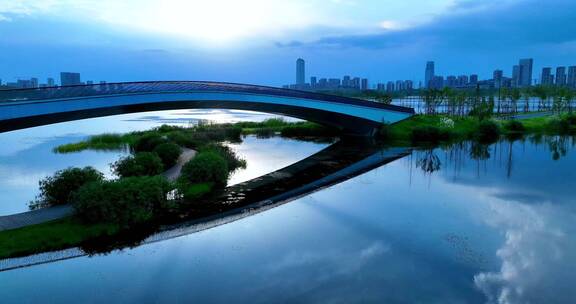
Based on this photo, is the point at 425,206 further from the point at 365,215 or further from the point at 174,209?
the point at 174,209

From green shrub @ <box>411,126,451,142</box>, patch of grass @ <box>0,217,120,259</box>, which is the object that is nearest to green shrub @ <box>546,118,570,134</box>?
→ green shrub @ <box>411,126,451,142</box>

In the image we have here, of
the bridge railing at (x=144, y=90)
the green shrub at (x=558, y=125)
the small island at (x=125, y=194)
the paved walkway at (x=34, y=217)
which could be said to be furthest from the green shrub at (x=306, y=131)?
the paved walkway at (x=34, y=217)

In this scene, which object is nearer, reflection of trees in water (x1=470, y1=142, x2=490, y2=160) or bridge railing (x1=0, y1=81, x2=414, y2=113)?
bridge railing (x1=0, y1=81, x2=414, y2=113)

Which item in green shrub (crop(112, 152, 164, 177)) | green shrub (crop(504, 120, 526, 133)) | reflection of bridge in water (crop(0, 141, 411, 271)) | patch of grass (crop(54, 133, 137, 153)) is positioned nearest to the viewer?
reflection of bridge in water (crop(0, 141, 411, 271))

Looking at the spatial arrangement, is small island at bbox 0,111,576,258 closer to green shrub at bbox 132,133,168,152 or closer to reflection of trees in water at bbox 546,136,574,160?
green shrub at bbox 132,133,168,152

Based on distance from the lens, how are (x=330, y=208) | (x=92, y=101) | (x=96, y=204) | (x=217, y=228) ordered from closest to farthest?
(x=96, y=204)
(x=217, y=228)
(x=330, y=208)
(x=92, y=101)

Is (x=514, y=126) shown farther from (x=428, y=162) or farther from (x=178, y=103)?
(x=178, y=103)

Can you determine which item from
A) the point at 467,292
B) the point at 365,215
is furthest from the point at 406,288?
the point at 365,215

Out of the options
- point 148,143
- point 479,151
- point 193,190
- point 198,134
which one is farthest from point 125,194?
point 479,151
